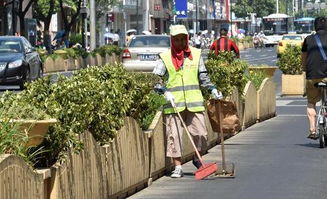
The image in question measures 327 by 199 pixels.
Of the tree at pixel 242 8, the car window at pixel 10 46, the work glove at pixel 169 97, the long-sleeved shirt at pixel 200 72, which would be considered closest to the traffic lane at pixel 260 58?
the car window at pixel 10 46

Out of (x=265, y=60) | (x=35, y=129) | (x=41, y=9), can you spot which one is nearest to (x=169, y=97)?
(x=35, y=129)

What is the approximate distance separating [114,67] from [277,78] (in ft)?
105

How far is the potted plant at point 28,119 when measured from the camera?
903 centimetres

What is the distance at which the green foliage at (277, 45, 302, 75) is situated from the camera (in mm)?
32656

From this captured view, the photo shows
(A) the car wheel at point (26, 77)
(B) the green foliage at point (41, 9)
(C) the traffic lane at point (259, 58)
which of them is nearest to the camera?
(A) the car wheel at point (26, 77)

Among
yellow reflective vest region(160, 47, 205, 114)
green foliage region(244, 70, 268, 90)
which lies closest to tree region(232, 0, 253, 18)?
green foliage region(244, 70, 268, 90)

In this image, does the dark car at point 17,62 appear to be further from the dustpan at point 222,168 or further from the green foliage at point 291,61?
the dustpan at point 222,168

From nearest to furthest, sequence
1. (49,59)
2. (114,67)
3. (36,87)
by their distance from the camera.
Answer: (36,87)
(114,67)
(49,59)

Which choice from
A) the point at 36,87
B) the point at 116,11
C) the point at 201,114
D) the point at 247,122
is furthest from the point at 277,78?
the point at 116,11

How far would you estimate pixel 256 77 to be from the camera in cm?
2453

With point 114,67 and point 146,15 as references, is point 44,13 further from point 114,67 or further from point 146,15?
point 114,67

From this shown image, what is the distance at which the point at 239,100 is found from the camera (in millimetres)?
21141

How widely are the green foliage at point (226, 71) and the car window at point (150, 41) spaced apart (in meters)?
13.1

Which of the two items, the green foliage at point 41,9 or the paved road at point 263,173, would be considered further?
the green foliage at point 41,9
